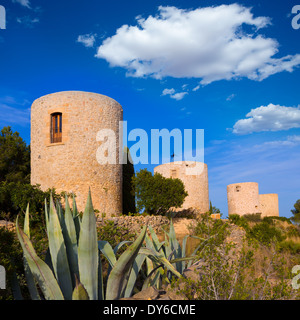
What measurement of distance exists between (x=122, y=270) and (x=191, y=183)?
16.1 metres

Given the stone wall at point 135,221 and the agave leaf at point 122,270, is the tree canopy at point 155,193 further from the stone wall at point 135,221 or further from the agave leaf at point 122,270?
the agave leaf at point 122,270

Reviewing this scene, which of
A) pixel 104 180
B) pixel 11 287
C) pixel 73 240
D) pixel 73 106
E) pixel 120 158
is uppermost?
pixel 73 106

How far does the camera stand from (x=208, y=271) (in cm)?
296

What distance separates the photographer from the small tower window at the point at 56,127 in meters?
10.0

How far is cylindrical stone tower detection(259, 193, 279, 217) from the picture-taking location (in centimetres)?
2295

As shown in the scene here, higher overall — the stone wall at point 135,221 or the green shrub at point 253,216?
the stone wall at point 135,221

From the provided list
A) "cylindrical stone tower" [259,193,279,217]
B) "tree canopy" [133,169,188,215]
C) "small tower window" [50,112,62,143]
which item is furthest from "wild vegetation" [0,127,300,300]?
"cylindrical stone tower" [259,193,279,217]

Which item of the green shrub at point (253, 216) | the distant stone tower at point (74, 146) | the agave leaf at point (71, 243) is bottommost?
the green shrub at point (253, 216)

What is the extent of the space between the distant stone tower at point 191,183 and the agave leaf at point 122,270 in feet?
51.6

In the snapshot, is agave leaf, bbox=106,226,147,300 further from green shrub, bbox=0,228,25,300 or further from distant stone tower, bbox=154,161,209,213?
distant stone tower, bbox=154,161,209,213

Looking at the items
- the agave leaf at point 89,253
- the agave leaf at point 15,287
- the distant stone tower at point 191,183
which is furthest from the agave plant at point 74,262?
the distant stone tower at point 191,183
